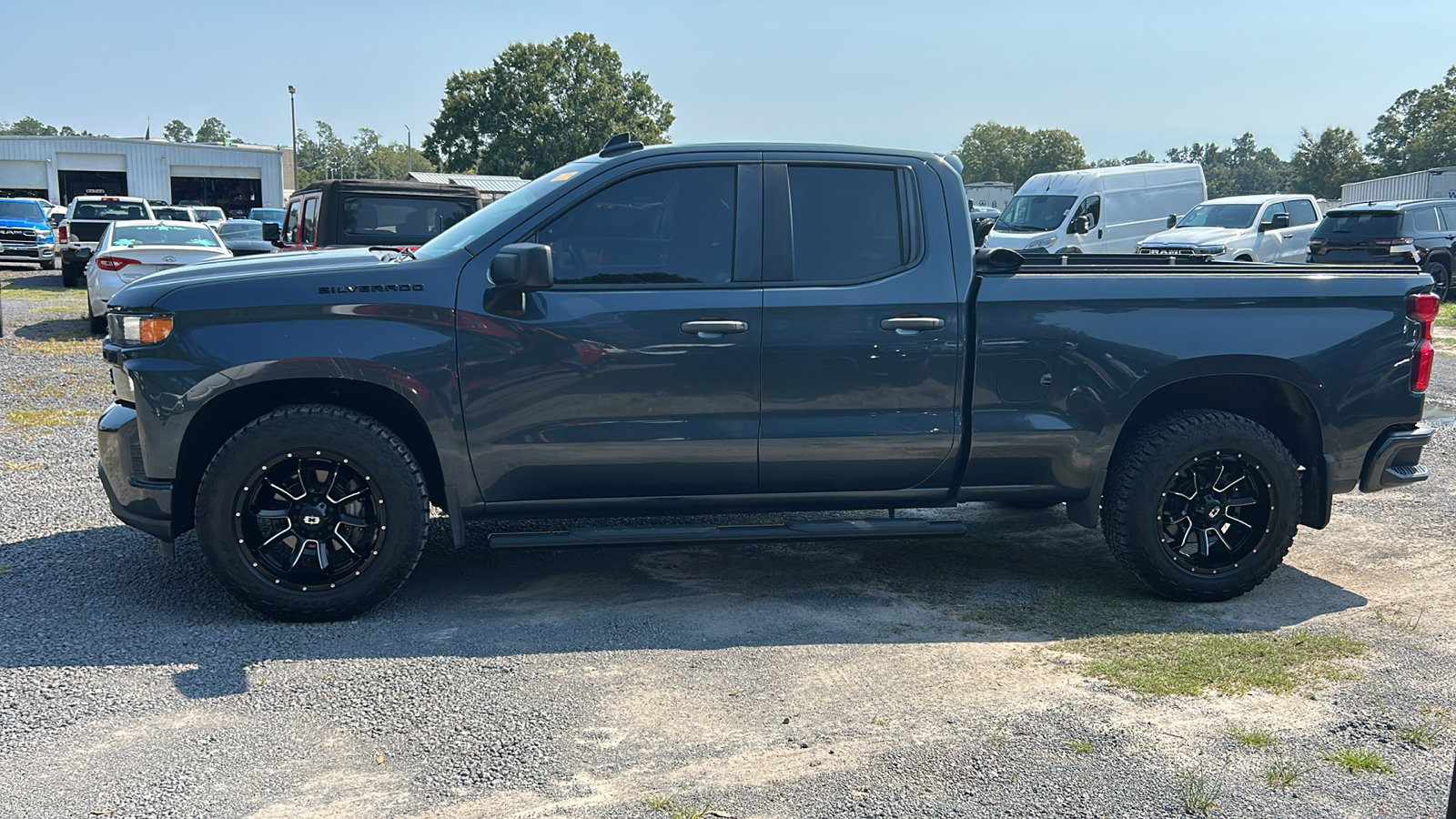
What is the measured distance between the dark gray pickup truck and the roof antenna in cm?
3

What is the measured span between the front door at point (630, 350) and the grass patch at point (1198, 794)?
2.09 metres

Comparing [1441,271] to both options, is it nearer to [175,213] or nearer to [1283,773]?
[1283,773]

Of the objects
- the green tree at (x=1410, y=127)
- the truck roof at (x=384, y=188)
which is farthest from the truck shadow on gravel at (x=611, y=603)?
the green tree at (x=1410, y=127)

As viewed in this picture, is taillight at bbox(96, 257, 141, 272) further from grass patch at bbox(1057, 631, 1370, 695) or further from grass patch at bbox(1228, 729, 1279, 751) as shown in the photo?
grass patch at bbox(1228, 729, 1279, 751)

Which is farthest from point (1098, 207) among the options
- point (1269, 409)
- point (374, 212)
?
point (1269, 409)

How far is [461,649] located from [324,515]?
2.63ft

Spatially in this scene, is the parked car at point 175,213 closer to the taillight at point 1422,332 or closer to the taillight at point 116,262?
the taillight at point 116,262

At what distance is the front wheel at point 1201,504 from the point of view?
16.7 ft

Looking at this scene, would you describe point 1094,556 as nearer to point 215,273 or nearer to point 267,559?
point 267,559

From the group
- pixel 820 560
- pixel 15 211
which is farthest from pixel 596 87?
pixel 820 560

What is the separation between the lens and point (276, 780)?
345 centimetres

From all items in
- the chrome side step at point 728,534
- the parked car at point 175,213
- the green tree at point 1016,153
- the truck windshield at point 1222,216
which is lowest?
the chrome side step at point 728,534

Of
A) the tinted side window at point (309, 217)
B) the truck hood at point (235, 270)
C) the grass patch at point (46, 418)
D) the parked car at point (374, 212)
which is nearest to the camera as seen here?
the truck hood at point (235, 270)

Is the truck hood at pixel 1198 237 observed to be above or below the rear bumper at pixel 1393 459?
above
